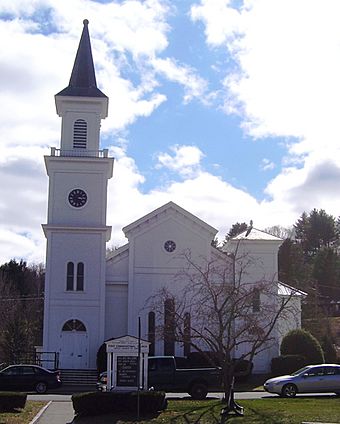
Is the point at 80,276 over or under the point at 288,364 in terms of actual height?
over

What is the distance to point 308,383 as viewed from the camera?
33906 mm

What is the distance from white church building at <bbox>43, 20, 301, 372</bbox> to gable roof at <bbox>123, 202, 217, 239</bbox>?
0.07 m

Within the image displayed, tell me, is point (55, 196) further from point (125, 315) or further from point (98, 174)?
point (125, 315)

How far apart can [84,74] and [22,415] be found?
1176 inches

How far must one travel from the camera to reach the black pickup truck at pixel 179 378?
34.1 meters

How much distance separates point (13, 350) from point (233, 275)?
1955 centimetres

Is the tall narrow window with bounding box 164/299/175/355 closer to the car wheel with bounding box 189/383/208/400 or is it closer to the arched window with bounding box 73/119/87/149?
the car wheel with bounding box 189/383/208/400

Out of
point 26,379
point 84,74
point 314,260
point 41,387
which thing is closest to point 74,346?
point 41,387

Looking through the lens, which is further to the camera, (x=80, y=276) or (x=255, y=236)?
(x=255, y=236)

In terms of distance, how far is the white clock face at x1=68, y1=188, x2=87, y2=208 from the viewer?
50.6 m

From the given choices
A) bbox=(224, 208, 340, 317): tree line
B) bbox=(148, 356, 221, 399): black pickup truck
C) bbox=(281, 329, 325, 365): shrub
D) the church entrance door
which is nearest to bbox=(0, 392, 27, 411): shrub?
bbox=(148, 356, 221, 399): black pickup truck

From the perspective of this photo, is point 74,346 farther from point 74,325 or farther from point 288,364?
point 288,364

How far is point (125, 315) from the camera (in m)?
50.5

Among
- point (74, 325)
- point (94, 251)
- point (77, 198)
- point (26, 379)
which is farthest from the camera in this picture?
point (77, 198)
